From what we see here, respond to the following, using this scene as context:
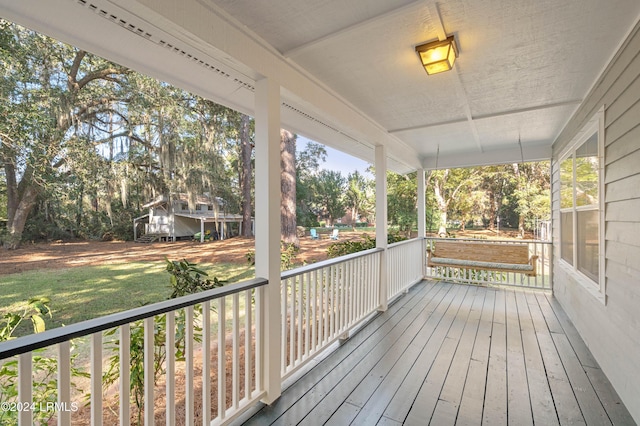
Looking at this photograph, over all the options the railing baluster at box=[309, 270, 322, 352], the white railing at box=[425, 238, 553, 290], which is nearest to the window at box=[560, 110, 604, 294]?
the white railing at box=[425, 238, 553, 290]

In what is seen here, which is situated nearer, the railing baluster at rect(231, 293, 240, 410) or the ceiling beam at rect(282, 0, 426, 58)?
the ceiling beam at rect(282, 0, 426, 58)

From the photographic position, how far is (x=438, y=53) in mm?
1892

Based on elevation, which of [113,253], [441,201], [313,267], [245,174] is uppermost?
[245,174]

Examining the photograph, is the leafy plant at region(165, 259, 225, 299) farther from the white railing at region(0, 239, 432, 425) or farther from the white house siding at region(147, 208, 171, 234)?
the white house siding at region(147, 208, 171, 234)

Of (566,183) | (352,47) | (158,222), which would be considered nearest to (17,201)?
(158,222)

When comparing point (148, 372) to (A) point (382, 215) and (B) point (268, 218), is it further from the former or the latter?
(A) point (382, 215)

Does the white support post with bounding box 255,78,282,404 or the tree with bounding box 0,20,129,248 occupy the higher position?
the tree with bounding box 0,20,129,248

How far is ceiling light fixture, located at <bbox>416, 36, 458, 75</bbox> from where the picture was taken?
183 centimetres

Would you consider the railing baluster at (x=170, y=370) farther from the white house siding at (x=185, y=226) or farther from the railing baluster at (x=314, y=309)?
the white house siding at (x=185, y=226)

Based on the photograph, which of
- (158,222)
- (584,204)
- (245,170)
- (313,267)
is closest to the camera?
(313,267)

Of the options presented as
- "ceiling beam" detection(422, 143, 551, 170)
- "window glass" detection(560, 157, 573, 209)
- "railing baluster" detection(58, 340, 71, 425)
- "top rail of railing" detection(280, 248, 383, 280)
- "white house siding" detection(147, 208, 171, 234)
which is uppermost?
"ceiling beam" detection(422, 143, 551, 170)

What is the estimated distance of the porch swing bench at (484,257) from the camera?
4559 millimetres

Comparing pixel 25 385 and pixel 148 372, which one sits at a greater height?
pixel 25 385

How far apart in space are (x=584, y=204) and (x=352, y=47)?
3011 millimetres
